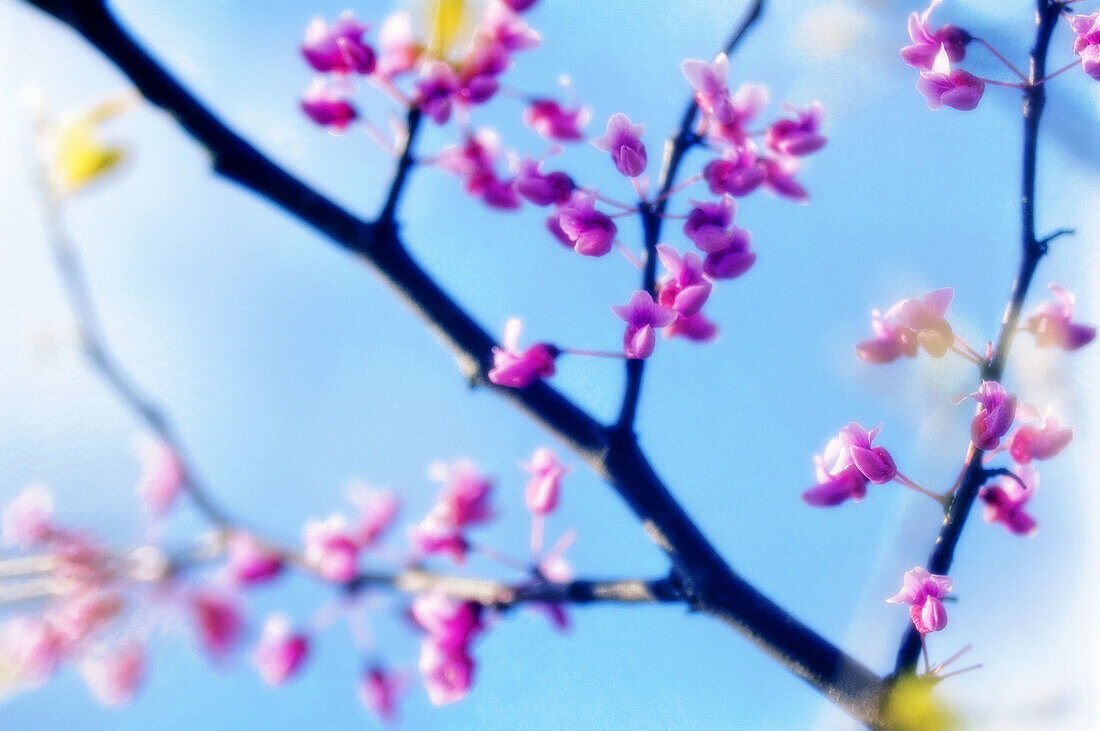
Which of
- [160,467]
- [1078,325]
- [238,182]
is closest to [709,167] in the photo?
[1078,325]

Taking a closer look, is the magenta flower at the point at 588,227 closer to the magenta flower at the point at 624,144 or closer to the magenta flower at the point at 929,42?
the magenta flower at the point at 624,144

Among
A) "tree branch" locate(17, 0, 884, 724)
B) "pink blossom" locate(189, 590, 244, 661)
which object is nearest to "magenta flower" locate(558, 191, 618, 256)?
"tree branch" locate(17, 0, 884, 724)

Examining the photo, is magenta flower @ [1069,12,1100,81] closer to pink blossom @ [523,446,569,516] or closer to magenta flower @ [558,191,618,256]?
magenta flower @ [558,191,618,256]

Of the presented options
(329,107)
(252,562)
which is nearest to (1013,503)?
(329,107)

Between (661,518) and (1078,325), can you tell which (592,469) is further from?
(1078,325)

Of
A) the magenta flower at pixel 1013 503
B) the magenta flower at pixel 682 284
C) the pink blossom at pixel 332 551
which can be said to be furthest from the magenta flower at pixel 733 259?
the pink blossom at pixel 332 551

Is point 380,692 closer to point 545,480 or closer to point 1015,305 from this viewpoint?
point 545,480
